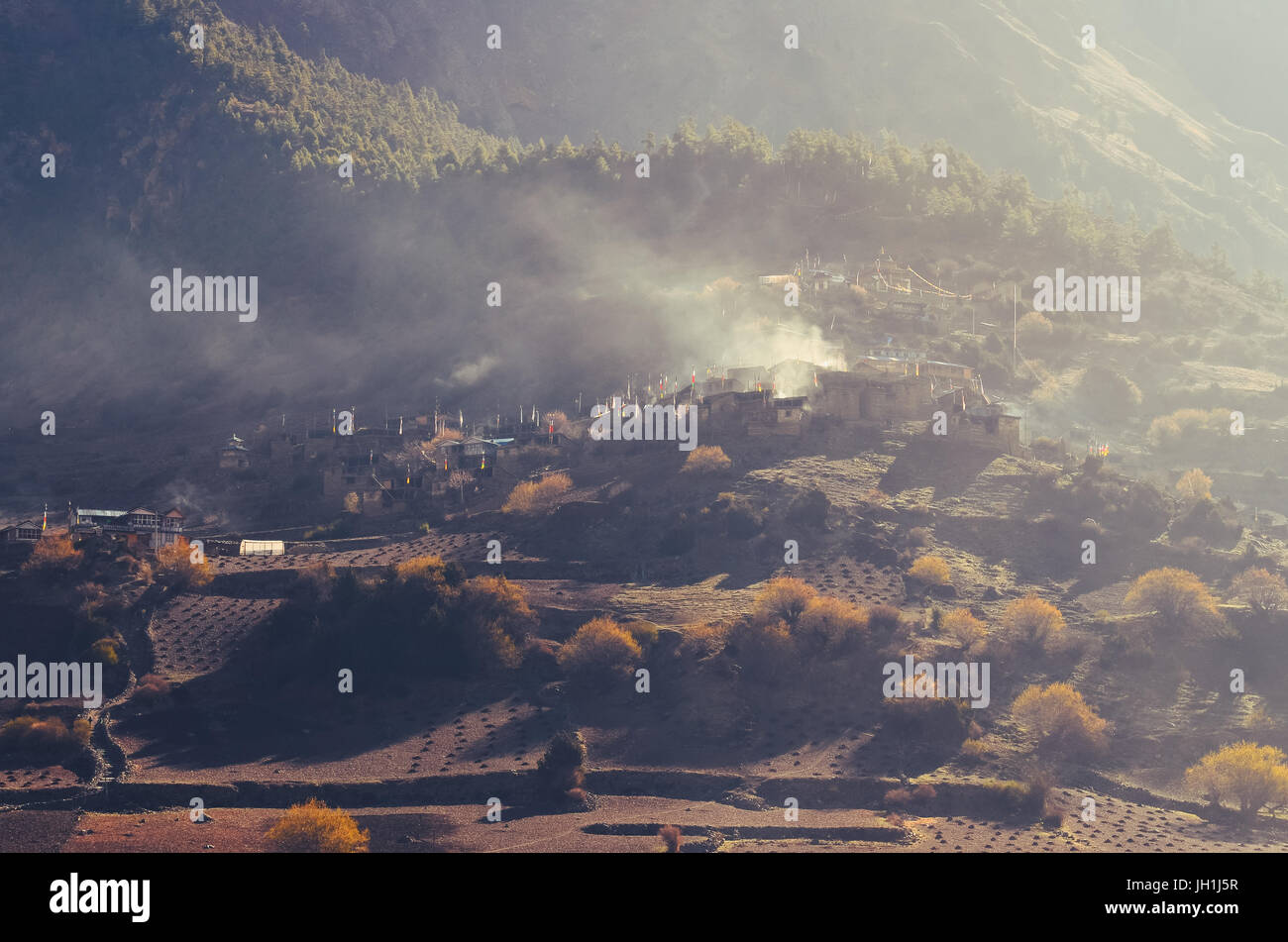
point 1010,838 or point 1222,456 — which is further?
point 1222,456

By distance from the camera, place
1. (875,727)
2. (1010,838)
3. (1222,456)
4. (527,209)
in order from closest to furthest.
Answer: (1010,838) < (875,727) < (1222,456) < (527,209)

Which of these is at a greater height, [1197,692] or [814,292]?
[814,292]

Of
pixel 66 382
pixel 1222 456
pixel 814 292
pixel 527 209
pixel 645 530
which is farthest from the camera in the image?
pixel 527 209

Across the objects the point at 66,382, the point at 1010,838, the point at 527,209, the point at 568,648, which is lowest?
the point at 1010,838

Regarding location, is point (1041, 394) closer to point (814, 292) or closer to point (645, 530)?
point (814, 292)

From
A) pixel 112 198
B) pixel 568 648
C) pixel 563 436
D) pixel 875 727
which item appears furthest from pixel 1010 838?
pixel 112 198

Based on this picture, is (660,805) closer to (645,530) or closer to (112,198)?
(645,530)
